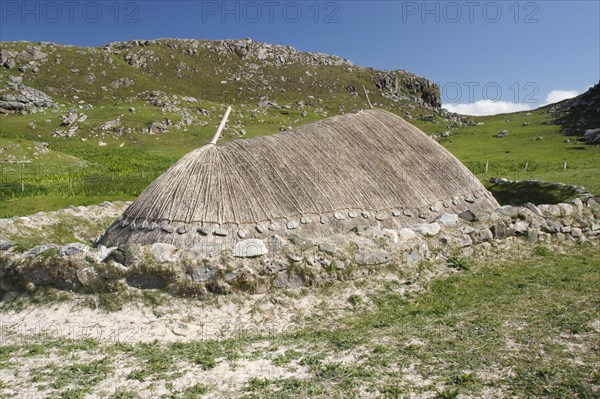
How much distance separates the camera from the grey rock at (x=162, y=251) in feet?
38.2

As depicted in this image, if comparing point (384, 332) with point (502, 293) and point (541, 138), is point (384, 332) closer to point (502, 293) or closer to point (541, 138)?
point (502, 293)

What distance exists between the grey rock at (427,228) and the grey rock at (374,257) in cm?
182

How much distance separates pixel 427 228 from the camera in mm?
14367

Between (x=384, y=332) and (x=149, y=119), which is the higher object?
(x=149, y=119)

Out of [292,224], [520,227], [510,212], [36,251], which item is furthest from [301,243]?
[520,227]

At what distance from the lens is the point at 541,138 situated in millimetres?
66375

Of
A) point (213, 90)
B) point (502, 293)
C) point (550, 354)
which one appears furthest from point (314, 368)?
point (213, 90)

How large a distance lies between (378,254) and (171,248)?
5.92 m

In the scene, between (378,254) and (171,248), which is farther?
(378,254)

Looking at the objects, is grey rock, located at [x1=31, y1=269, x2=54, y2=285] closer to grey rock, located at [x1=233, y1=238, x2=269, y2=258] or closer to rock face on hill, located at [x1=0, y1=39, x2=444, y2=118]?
grey rock, located at [x1=233, y1=238, x2=269, y2=258]

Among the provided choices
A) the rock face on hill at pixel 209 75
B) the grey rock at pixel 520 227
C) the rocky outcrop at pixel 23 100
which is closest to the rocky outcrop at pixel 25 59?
the rock face on hill at pixel 209 75

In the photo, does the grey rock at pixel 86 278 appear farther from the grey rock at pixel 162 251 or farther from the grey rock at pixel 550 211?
the grey rock at pixel 550 211

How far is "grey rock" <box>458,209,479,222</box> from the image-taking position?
1551 cm

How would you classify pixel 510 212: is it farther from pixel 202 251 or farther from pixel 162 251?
pixel 162 251
